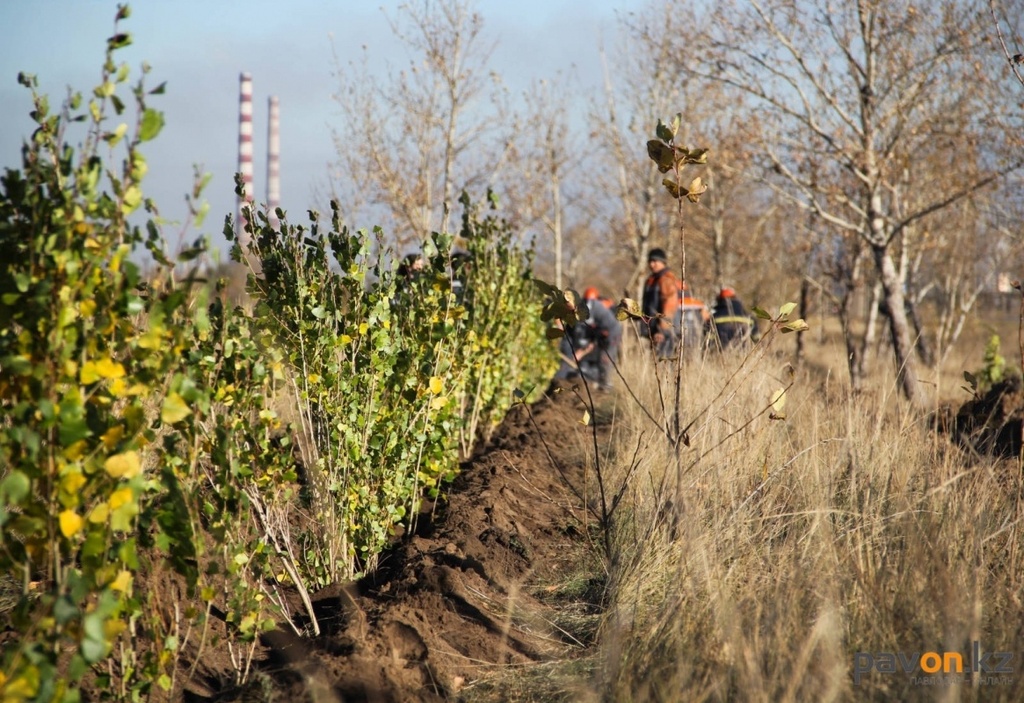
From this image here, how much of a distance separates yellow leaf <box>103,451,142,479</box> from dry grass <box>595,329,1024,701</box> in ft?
4.86

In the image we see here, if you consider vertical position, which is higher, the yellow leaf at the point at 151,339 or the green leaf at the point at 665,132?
the green leaf at the point at 665,132

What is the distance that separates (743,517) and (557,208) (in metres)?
20.2

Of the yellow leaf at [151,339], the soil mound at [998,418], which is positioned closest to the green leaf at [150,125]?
the yellow leaf at [151,339]

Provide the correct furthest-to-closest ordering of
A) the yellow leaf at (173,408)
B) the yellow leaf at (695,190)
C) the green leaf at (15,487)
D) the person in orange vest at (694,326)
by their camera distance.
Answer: the person in orange vest at (694,326) < the yellow leaf at (695,190) < the yellow leaf at (173,408) < the green leaf at (15,487)

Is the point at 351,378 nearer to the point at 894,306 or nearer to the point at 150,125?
the point at 150,125

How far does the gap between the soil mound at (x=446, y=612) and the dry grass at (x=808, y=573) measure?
0.38 meters

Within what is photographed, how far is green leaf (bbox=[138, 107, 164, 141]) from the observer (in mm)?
2381

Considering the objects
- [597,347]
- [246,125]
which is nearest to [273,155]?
[246,125]

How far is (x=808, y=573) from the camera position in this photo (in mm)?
3316

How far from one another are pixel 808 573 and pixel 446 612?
1.31m

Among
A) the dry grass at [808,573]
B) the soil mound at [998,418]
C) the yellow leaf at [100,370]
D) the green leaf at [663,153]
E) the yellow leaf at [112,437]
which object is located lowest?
the dry grass at [808,573]

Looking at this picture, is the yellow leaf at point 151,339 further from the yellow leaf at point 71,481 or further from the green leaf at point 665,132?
the green leaf at point 665,132

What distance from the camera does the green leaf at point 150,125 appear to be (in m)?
2.38

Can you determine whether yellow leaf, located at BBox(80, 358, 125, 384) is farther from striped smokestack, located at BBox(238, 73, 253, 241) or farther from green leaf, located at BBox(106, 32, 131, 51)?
striped smokestack, located at BBox(238, 73, 253, 241)
